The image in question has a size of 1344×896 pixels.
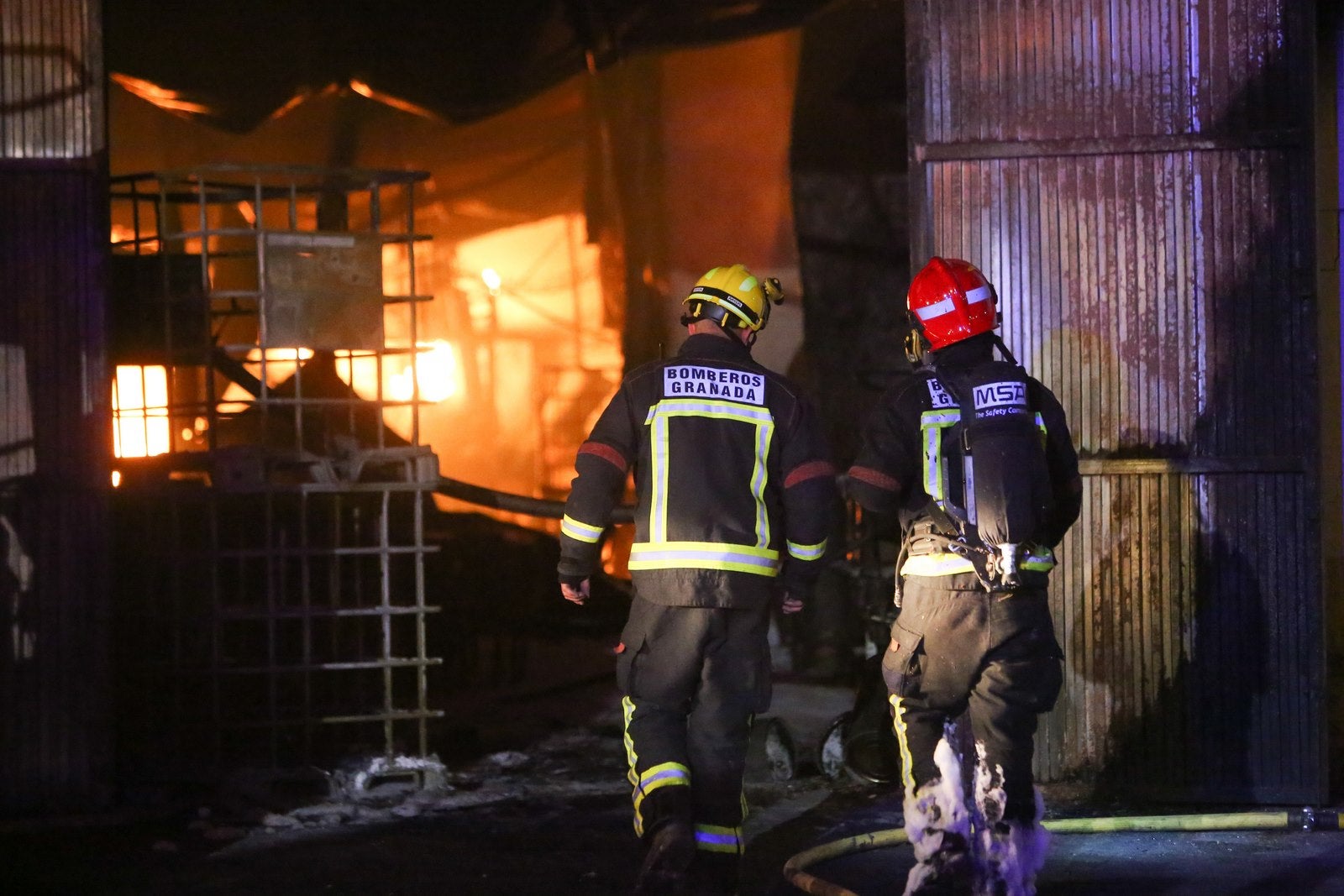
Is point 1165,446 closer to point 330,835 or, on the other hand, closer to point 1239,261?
point 1239,261

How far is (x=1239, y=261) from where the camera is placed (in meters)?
6.44

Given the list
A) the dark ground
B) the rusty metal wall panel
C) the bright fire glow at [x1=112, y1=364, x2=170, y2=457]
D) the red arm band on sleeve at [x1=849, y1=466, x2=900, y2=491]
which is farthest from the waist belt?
the bright fire glow at [x1=112, y1=364, x2=170, y2=457]

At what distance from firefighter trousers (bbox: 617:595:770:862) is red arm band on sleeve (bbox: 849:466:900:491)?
23.0 inches

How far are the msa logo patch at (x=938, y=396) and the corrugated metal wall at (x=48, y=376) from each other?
149 inches

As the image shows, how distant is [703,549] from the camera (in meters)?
4.96

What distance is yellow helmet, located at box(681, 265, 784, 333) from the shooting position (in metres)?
5.18

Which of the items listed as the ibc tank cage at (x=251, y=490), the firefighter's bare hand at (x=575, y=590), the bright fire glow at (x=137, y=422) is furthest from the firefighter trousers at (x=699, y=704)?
the bright fire glow at (x=137, y=422)

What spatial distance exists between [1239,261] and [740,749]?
3.33 metres

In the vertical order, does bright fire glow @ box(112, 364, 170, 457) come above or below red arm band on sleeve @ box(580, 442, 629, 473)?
above

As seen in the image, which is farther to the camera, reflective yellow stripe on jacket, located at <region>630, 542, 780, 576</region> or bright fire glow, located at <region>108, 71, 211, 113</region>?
bright fire glow, located at <region>108, 71, 211, 113</region>

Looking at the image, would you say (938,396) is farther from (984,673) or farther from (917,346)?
(984,673)

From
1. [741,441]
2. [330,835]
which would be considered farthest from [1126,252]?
[330,835]

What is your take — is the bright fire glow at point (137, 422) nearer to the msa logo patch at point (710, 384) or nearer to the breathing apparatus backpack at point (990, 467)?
the msa logo patch at point (710, 384)

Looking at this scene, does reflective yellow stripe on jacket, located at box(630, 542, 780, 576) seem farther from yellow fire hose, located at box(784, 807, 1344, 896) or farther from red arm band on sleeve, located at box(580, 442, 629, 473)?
yellow fire hose, located at box(784, 807, 1344, 896)
